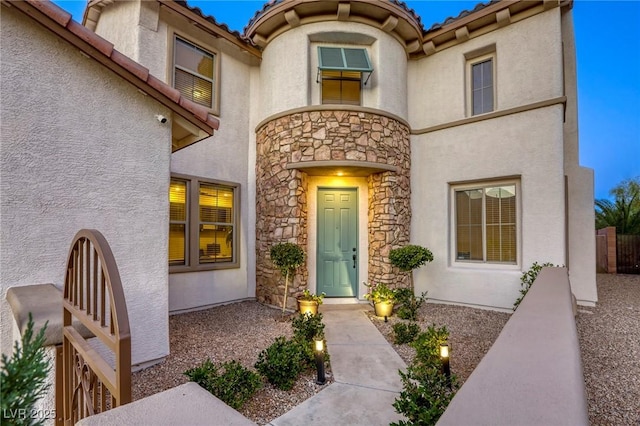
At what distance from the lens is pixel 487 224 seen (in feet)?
23.8

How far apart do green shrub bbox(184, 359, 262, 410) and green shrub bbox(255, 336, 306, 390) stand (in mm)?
231

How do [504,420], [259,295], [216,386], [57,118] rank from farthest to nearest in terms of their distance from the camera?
[259,295]
[57,118]
[216,386]
[504,420]

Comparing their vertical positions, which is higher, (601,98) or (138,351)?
(601,98)

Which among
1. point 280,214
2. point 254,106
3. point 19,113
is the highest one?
point 254,106

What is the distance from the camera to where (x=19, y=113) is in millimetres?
3076

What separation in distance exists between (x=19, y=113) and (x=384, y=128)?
6125mm

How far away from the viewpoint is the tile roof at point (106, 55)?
3059 millimetres

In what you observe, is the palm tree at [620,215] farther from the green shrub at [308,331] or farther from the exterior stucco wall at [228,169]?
the exterior stucco wall at [228,169]

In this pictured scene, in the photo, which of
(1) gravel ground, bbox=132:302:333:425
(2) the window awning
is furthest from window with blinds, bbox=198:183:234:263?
(2) the window awning

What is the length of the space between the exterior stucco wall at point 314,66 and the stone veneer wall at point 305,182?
0.43 meters

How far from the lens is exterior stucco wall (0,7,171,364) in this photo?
9.93ft

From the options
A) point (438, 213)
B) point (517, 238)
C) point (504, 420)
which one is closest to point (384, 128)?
point (438, 213)

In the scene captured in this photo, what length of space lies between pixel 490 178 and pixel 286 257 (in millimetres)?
4838

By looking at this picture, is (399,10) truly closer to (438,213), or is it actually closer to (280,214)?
(438,213)
